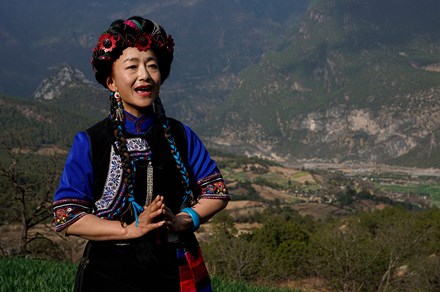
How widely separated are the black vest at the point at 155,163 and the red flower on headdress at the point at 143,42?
448 millimetres

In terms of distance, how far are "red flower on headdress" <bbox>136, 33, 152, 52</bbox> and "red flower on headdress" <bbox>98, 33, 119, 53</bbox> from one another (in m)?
0.13

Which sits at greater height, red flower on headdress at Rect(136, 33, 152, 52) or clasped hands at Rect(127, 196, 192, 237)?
red flower on headdress at Rect(136, 33, 152, 52)

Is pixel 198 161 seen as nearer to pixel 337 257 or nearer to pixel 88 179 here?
pixel 88 179

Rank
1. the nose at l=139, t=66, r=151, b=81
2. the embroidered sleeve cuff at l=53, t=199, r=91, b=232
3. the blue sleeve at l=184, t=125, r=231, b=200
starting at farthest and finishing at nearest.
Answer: the blue sleeve at l=184, t=125, r=231, b=200
the nose at l=139, t=66, r=151, b=81
the embroidered sleeve cuff at l=53, t=199, r=91, b=232

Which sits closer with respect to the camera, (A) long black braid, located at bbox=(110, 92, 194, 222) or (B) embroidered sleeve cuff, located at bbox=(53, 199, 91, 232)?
(B) embroidered sleeve cuff, located at bbox=(53, 199, 91, 232)

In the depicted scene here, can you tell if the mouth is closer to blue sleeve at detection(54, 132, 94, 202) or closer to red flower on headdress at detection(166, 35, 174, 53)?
red flower on headdress at detection(166, 35, 174, 53)

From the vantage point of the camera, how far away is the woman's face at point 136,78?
304 cm

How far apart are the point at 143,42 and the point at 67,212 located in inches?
41.9

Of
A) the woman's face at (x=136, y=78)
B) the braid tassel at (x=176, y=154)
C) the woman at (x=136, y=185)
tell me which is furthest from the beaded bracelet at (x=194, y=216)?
the woman's face at (x=136, y=78)

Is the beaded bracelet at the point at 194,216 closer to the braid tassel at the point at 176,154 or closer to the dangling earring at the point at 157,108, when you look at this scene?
the braid tassel at the point at 176,154

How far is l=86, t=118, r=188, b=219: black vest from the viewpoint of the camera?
294 cm

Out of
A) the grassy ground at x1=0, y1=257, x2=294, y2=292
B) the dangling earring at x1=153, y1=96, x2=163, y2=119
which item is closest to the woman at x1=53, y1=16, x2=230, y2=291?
the dangling earring at x1=153, y1=96, x2=163, y2=119

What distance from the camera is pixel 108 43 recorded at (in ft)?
10.0

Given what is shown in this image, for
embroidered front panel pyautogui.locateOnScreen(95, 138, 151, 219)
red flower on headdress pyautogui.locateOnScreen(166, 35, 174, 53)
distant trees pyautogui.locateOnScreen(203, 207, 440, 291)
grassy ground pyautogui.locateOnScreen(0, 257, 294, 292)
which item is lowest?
distant trees pyautogui.locateOnScreen(203, 207, 440, 291)
